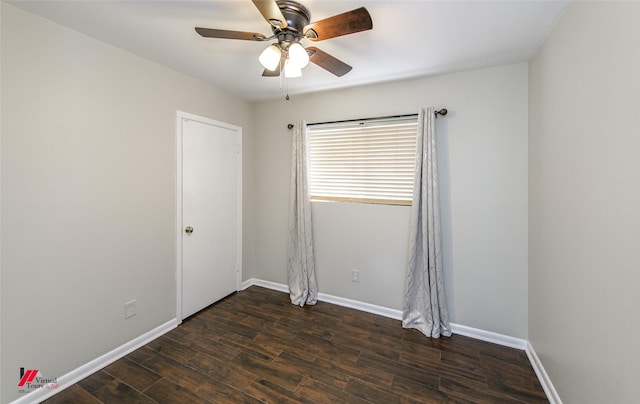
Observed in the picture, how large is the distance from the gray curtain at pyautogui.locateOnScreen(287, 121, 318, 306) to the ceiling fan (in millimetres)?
1400

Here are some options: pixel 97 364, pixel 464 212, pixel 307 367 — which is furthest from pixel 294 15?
pixel 97 364

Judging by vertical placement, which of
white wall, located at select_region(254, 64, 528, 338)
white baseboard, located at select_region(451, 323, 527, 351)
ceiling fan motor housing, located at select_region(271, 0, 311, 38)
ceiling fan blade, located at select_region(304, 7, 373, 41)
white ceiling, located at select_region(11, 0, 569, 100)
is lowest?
white baseboard, located at select_region(451, 323, 527, 351)

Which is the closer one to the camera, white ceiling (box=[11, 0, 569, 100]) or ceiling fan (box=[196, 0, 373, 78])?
ceiling fan (box=[196, 0, 373, 78])

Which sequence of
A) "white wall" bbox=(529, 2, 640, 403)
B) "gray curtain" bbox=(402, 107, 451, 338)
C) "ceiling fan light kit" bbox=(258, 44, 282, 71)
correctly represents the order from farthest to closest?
1. "gray curtain" bbox=(402, 107, 451, 338)
2. "ceiling fan light kit" bbox=(258, 44, 282, 71)
3. "white wall" bbox=(529, 2, 640, 403)

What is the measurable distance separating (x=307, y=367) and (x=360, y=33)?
2.49 meters

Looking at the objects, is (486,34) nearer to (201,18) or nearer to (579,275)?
(579,275)

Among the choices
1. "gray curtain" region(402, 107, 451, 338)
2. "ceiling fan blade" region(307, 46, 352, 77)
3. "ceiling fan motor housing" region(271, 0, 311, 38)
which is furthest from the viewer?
"gray curtain" region(402, 107, 451, 338)

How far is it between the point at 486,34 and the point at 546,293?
1853 mm

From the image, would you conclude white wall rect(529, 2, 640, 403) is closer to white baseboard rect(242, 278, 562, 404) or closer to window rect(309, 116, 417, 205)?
white baseboard rect(242, 278, 562, 404)

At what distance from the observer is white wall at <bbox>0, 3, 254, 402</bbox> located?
155cm

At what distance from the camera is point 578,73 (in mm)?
1382

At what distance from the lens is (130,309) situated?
2.17 metres

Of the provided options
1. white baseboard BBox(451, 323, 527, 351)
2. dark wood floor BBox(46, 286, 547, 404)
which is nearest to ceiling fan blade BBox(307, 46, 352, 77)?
dark wood floor BBox(46, 286, 547, 404)

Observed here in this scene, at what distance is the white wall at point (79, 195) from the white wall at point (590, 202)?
299cm
